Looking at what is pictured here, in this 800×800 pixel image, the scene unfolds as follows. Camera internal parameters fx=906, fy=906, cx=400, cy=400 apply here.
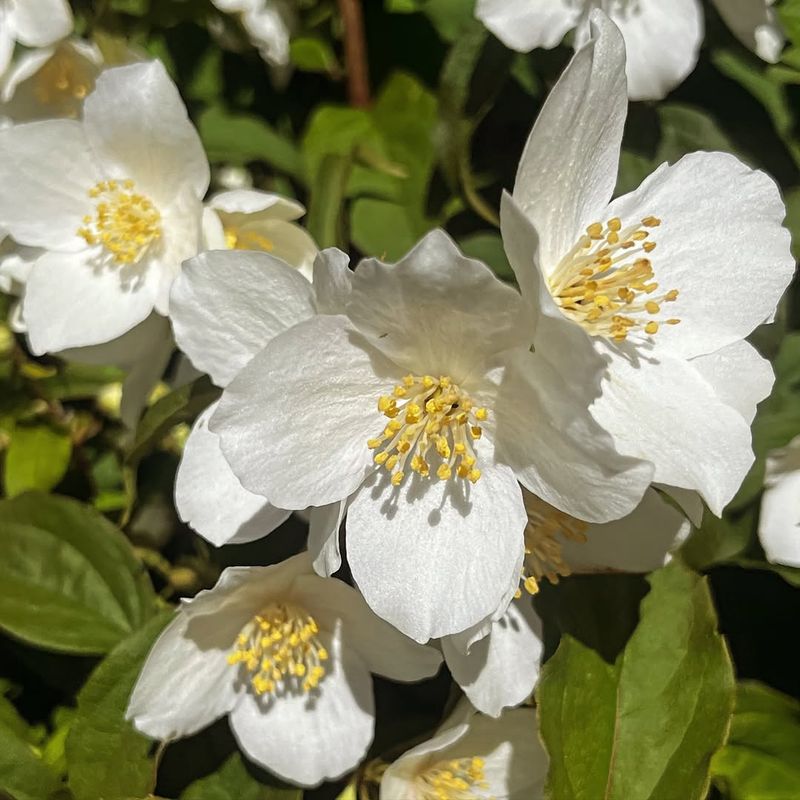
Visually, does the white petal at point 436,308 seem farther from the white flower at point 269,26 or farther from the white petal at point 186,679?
the white flower at point 269,26

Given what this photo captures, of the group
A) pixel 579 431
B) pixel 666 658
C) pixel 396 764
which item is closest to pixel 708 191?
pixel 579 431

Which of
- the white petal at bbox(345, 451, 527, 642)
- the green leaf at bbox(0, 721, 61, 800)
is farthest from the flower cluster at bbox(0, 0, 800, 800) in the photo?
the green leaf at bbox(0, 721, 61, 800)

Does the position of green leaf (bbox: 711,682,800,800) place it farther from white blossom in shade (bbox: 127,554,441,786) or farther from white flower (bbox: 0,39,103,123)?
white flower (bbox: 0,39,103,123)

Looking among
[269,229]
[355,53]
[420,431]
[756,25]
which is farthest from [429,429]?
[355,53]

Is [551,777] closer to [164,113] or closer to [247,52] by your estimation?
[164,113]

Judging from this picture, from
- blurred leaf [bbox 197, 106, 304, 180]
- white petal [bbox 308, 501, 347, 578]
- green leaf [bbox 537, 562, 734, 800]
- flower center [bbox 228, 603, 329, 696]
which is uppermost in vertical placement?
white petal [bbox 308, 501, 347, 578]

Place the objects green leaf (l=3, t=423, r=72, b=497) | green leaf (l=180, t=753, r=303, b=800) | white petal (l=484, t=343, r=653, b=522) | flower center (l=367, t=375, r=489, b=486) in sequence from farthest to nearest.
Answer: green leaf (l=3, t=423, r=72, b=497) → green leaf (l=180, t=753, r=303, b=800) → flower center (l=367, t=375, r=489, b=486) → white petal (l=484, t=343, r=653, b=522)
